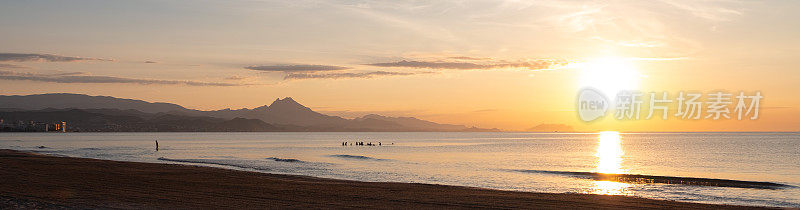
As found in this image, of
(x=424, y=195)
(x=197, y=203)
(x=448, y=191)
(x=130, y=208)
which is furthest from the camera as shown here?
(x=448, y=191)

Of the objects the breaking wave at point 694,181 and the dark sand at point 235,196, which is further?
the breaking wave at point 694,181

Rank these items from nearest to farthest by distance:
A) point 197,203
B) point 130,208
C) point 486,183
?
point 130,208
point 197,203
point 486,183

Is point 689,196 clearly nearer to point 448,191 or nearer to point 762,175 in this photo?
point 448,191

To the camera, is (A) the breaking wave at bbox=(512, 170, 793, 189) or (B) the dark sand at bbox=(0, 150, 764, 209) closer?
(B) the dark sand at bbox=(0, 150, 764, 209)

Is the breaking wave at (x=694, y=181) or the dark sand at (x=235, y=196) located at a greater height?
the dark sand at (x=235, y=196)

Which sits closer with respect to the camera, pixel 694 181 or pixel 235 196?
pixel 235 196

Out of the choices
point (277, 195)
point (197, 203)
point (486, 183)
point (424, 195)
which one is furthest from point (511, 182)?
point (197, 203)

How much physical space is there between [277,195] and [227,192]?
2.69 m

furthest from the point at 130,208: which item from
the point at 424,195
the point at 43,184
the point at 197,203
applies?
the point at 424,195

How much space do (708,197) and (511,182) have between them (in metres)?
14.0

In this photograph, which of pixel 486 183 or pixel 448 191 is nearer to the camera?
pixel 448 191

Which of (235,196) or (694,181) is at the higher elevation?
(235,196)

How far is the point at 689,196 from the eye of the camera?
3572 centimetres

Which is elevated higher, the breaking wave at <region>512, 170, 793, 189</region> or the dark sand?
the dark sand
